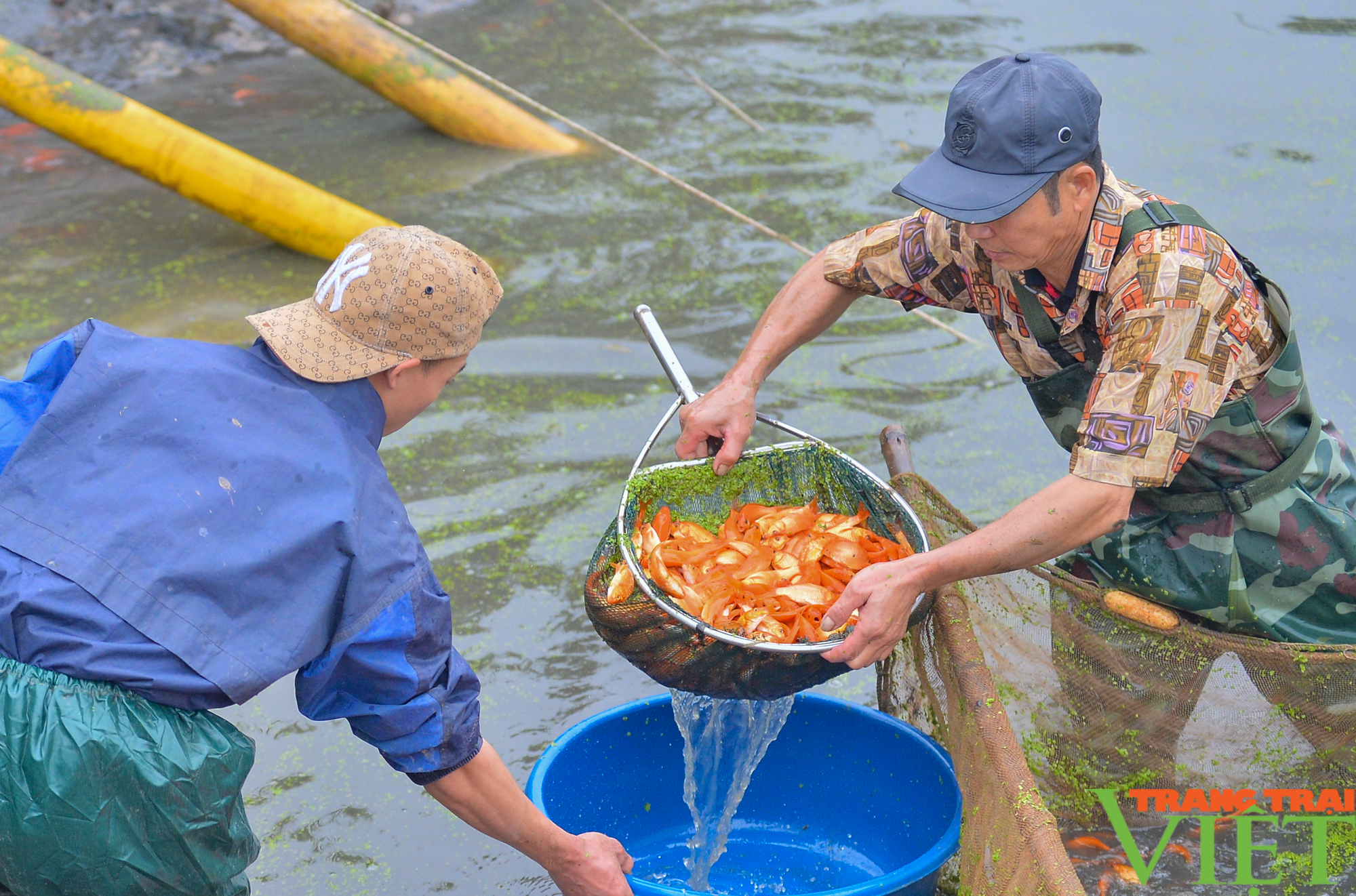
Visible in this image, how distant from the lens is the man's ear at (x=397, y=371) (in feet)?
6.38

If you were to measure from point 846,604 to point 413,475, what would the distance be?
8.12 ft

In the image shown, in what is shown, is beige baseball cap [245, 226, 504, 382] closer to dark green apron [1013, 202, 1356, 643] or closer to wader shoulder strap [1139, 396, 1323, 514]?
dark green apron [1013, 202, 1356, 643]

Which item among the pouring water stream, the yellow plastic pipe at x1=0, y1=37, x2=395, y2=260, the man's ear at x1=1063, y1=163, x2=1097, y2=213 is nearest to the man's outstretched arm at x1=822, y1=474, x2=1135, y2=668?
the pouring water stream

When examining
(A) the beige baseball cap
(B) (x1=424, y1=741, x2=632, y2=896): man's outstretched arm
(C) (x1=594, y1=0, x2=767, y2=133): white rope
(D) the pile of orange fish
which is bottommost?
(C) (x1=594, y1=0, x2=767, y2=133): white rope

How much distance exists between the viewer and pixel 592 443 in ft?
14.9

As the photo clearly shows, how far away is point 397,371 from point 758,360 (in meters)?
1.10

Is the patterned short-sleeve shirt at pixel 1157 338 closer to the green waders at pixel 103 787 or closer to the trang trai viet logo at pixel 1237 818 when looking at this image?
the trang trai viet logo at pixel 1237 818

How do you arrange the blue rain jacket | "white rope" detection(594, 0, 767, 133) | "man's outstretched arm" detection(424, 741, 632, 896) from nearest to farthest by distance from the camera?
the blue rain jacket < "man's outstretched arm" detection(424, 741, 632, 896) < "white rope" detection(594, 0, 767, 133)

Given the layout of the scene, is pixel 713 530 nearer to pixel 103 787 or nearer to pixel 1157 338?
pixel 1157 338

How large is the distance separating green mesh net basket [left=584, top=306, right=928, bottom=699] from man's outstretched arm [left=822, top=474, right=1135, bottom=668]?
0.08 m

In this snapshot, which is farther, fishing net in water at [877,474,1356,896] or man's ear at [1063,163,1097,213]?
fishing net in water at [877,474,1356,896]

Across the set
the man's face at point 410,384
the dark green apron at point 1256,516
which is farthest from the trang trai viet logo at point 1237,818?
the man's face at point 410,384

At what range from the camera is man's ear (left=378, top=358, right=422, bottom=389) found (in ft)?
6.38

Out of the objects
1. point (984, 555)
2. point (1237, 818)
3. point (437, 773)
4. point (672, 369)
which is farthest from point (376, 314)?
point (1237, 818)
